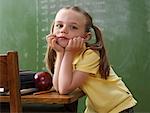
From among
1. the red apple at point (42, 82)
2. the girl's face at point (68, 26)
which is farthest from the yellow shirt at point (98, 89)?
the red apple at point (42, 82)

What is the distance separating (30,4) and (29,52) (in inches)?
17.7

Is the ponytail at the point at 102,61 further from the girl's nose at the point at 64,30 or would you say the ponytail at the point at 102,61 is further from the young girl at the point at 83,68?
the girl's nose at the point at 64,30

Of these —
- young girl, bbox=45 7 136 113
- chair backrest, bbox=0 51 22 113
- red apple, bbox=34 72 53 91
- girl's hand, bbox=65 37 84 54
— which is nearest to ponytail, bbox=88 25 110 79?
young girl, bbox=45 7 136 113

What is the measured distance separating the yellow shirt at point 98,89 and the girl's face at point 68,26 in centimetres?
10

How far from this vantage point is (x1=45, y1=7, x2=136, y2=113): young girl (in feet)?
4.81

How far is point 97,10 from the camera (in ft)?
9.18

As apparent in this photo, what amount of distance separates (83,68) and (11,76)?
383mm

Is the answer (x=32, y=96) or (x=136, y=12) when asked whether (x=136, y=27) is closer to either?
(x=136, y=12)

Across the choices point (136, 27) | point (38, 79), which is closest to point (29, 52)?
point (136, 27)

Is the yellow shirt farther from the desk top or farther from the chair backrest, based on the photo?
the chair backrest

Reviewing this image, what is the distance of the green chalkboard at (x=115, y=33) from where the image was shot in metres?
2.65

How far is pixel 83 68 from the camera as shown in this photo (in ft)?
4.85

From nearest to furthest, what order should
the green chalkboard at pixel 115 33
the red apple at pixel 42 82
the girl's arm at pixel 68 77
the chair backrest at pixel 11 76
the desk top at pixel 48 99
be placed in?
the chair backrest at pixel 11 76
the desk top at pixel 48 99
the girl's arm at pixel 68 77
the red apple at pixel 42 82
the green chalkboard at pixel 115 33

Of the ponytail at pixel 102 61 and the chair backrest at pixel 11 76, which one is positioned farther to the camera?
the ponytail at pixel 102 61
